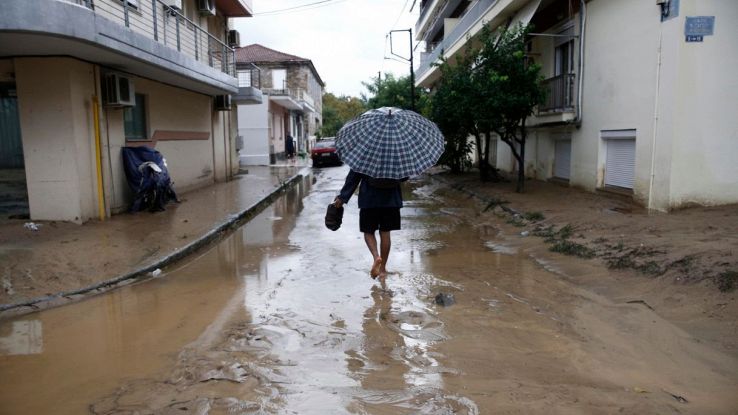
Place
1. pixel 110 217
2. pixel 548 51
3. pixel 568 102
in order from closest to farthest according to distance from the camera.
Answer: pixel 110 217 < pixel 568 102 < pixel 548 51

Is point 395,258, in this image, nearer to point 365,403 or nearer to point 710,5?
point 365,403

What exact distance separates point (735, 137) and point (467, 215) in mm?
5025

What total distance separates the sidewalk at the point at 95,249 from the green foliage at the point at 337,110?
5681 centimetres

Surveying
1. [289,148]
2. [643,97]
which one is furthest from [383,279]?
[289,148]

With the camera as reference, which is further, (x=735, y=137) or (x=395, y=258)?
(x=735, y=137)

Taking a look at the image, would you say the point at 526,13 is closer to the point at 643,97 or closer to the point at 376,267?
the point at 643,97

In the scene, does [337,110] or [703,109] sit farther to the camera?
[337,110]

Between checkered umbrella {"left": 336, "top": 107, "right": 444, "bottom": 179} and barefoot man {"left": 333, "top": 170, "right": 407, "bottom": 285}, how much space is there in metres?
0.28

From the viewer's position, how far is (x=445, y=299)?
215 inches

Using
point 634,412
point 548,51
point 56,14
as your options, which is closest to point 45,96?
point 56,14

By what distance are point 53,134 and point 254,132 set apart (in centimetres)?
1997

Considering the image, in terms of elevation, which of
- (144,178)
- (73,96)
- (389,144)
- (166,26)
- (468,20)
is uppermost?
(468,20)

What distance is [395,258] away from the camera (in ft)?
25.1

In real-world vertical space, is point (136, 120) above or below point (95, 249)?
above
